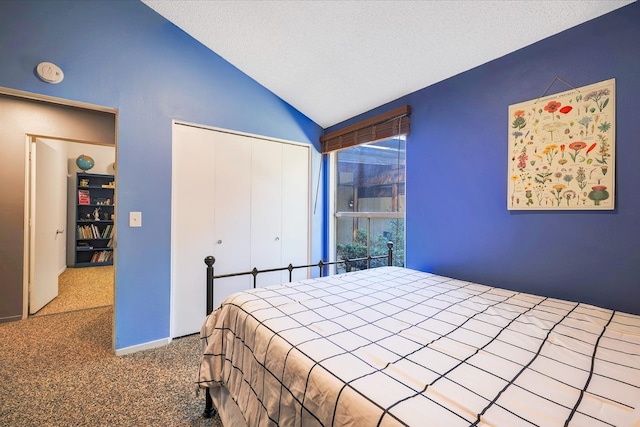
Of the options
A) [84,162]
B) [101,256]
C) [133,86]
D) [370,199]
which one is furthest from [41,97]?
[101,256]

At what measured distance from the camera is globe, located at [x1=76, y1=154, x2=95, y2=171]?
5.00 meters

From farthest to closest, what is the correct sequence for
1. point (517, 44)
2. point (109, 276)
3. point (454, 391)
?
point (109, 276) → point (517, 44) → point (454, 391)

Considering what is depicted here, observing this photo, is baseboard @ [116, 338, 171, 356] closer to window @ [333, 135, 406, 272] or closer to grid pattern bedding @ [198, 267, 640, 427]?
grid pattern bedding @ [198, 267, 640, 427]

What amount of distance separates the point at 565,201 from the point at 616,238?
279 millimetres

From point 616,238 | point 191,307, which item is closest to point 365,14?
point 616,238

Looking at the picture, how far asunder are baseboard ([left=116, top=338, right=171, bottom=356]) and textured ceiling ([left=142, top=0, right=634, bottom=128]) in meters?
2.64

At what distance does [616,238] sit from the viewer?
4.51ft

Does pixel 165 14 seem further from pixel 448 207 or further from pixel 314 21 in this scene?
pixel 448 207

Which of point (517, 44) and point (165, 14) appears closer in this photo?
point (517, 44)

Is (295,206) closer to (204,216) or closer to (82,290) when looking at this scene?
(204,216)

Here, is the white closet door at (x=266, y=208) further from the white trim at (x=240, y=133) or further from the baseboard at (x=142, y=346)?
the baseboard at (x=142, y=346)

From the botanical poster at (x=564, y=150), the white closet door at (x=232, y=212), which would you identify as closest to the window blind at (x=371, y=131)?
the botanical poster at (x=564, y=150)

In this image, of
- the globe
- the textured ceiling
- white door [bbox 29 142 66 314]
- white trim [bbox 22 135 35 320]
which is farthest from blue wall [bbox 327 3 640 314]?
the globe

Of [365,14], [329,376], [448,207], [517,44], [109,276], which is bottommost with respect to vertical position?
[109,276]
